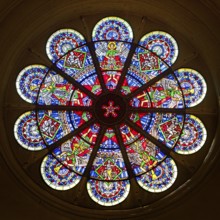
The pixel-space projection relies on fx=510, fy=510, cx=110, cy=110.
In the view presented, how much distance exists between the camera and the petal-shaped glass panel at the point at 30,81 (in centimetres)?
1198

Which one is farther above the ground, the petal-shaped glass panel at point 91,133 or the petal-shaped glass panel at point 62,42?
the petal-shaped glass panel at point 62,42

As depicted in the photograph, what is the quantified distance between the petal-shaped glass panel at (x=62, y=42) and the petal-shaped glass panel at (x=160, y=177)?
11.5 feet

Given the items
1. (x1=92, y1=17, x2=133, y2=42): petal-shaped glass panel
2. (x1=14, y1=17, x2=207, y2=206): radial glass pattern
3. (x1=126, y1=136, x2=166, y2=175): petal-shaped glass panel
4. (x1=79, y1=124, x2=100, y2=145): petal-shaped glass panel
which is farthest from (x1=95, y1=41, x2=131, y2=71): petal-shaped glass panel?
(x1=126, y1=136, x2=166, y2=175): petal-shaped glass panel

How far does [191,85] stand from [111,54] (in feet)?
6.76

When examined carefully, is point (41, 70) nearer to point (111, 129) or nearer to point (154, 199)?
point (111, 129)

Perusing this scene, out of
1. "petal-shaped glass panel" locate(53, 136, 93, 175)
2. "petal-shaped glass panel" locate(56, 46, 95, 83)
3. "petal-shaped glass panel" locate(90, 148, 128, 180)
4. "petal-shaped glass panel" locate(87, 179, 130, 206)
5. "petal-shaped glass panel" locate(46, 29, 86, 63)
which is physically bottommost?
"petal-shaped glass panel" locate(87, 179, 130, 206)

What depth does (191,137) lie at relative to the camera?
11977 mm

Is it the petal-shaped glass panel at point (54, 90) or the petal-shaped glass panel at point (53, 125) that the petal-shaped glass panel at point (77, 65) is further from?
the petal-shaped glass panel at point (53, 125)

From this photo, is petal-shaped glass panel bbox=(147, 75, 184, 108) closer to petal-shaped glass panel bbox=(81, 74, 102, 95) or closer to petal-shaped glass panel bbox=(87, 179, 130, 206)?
petal-shaped glass panel bbox=(81, 74, 102, 95)

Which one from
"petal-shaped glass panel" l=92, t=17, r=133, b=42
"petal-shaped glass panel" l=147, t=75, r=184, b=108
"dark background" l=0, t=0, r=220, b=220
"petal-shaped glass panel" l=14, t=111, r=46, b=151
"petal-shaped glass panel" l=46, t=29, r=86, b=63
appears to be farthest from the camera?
"petal-shaped glass panel" l=92, t=17, r=133, b=42

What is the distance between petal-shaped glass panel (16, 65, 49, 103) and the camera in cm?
1198

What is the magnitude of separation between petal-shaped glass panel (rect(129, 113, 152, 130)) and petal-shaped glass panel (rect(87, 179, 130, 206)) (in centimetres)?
138

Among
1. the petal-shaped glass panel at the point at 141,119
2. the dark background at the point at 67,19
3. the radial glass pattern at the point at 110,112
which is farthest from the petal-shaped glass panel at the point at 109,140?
the dark background at the point at 67,19
